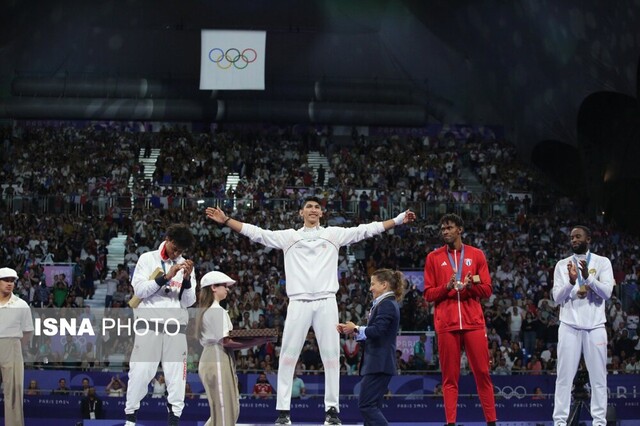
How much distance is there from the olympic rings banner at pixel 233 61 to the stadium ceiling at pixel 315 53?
2.85 meters

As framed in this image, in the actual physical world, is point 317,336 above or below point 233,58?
below

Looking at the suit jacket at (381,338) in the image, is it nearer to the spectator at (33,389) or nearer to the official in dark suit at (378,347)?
the official in dark suit at (378,347)

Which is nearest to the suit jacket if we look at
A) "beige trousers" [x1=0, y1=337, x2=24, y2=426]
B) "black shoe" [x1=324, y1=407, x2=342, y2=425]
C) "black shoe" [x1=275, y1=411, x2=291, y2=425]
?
"black shoe" [x1=324, y1=407, x2=342, y2=425]

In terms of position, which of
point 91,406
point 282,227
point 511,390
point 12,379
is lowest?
point 91,406

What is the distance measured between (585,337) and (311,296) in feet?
9.49

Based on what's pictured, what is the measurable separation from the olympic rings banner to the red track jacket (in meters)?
22.5

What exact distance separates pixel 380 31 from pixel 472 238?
567 inches

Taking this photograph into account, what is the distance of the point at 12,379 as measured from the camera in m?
9.27

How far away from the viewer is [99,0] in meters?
34.6

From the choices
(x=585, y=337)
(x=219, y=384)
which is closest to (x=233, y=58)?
(x=585, y=337)

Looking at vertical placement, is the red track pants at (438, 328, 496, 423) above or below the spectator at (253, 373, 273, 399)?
above

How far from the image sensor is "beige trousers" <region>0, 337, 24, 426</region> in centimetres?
910

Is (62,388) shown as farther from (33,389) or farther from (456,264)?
(456,264)

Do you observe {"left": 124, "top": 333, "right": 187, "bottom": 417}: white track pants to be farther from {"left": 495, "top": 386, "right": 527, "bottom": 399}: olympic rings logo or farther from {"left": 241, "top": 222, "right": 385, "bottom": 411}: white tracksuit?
{"left": 495, "top": 386, "right": 527, "bottom": 399}: olympic rings logo
